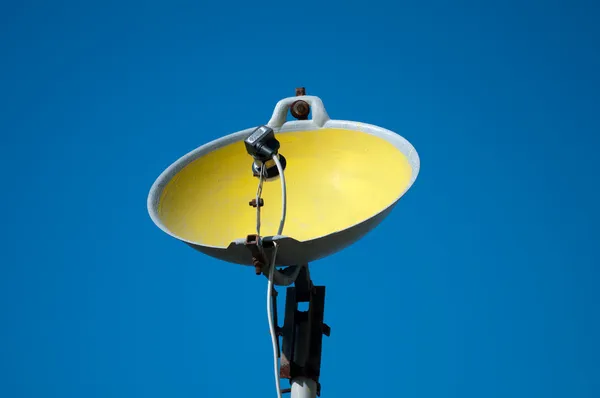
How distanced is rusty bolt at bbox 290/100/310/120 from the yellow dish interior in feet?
0.24

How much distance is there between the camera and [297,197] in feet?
16.2

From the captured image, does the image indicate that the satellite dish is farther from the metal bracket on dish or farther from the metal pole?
the metal pole

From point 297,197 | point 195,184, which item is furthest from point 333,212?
point 195,184

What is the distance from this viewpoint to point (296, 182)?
16.3 feet

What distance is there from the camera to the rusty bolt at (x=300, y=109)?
495cm

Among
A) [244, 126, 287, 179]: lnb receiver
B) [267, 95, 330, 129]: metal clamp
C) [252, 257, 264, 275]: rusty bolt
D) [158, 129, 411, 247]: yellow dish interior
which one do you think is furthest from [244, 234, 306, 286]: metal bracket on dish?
[267, 95, 330, 129]: metal clamp

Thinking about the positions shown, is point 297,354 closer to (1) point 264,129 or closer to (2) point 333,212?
(2) point 333,212

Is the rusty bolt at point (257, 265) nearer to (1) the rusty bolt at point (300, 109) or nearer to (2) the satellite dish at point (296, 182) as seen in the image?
(2) the satellite dish at point (296, 182)

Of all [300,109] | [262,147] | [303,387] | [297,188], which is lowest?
[303,387]

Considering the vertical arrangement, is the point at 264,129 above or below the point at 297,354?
above

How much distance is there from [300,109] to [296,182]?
313 millimetres

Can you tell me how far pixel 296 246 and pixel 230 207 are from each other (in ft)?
3.08

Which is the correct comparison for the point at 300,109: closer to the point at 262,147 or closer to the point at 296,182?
the point at 296,182

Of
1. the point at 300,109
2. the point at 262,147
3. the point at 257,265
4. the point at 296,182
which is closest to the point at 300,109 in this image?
the point at 300,109
